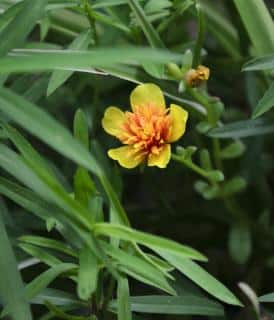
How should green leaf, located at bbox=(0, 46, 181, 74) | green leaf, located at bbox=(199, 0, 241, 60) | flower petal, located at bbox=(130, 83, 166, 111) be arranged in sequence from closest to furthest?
1. green leaf, located at bbox=(0, 46, 181, 74)
2. flower petal, located at bbox=(130, 83, 166, 111)
3. green leaf, located at bbox=(199, 0, 241, 60)

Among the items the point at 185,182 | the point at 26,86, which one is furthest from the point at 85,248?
A: the point at 185,182

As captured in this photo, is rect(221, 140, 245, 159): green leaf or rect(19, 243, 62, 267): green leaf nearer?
rect(19, 243, 62, 267): green leaf

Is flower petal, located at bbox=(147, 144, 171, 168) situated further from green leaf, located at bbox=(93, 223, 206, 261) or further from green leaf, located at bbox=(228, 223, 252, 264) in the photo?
green leaf, located at bbox=(228, 223, 252, 264)

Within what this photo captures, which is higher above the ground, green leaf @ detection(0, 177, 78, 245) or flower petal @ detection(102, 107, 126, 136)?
flower petal @ detection(102, 107, 126, 136)

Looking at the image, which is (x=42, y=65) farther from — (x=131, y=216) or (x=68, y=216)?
(x=131, y=216)

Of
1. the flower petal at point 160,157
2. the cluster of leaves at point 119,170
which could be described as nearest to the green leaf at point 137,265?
the cluster of leaves at point 119,170

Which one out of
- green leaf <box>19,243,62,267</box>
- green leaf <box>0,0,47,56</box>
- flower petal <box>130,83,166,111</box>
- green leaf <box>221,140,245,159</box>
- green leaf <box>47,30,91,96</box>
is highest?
green leaf <box>0,0,47,56</box>

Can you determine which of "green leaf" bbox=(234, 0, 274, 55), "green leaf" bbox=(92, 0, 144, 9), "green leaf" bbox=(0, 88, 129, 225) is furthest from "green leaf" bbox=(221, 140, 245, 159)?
"green leaf" bbox=(0, 88, 129, 225)

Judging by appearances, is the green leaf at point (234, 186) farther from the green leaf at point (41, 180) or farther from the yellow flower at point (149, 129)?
the green leaf at point (41, 180)
